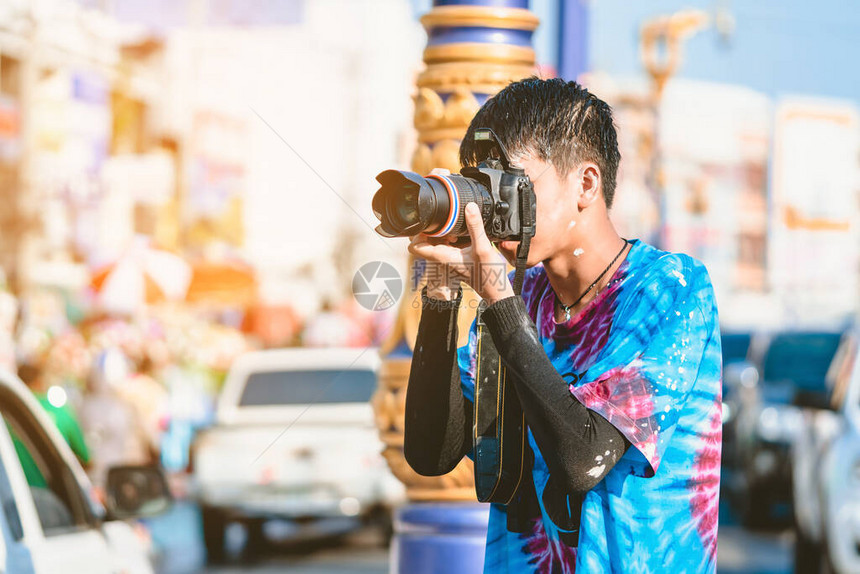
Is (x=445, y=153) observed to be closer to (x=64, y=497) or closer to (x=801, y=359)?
(x=64, y=497)

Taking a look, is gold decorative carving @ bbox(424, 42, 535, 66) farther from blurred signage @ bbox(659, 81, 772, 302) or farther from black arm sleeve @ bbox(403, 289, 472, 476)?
blurred signage @ bbox(659, 81, 772, 302)

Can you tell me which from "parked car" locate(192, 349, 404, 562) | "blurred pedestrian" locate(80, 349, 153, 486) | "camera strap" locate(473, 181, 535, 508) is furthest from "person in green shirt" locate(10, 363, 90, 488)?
"camera strap" locate(473, 181, 535, 508)

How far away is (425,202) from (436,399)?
427mm

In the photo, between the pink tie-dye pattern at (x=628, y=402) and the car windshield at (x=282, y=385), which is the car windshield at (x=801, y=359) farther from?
the pink tie-dye pattern at (x=628, y=402)

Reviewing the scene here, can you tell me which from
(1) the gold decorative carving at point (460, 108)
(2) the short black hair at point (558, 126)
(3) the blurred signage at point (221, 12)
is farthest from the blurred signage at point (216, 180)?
(2) the short black hair at point (558, 126)

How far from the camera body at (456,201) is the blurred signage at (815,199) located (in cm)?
6861

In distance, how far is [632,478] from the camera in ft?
7.09

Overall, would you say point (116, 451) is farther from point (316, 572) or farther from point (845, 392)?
point (845, 392)

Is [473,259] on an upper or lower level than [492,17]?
lower

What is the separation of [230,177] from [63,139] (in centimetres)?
1286

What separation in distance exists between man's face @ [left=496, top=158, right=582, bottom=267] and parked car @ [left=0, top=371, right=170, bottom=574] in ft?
5.08

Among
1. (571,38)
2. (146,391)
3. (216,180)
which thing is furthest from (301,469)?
(216,180)

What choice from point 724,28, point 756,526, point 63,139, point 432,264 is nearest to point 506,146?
point 432,264

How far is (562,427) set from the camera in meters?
2.09
